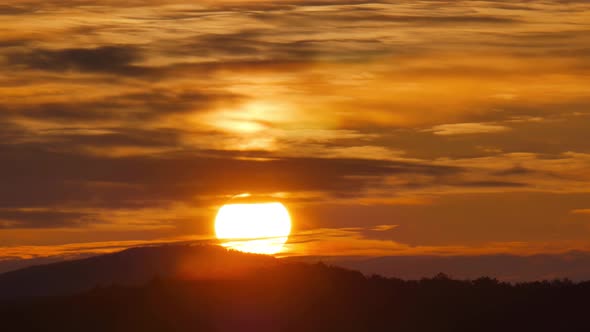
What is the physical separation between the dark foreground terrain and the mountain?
3506cm

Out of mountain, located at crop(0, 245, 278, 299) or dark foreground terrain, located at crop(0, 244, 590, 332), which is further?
mountain, located at crop(0, 245, 278, 299)

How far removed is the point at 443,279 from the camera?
235ft

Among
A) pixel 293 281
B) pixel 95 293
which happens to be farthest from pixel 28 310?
pixel 293 281

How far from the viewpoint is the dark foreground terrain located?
6247 cm

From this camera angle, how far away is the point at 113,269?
123 meters

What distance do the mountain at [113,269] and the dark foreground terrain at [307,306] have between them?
3506 cm

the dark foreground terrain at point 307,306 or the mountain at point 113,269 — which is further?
the mountain at point 113,269

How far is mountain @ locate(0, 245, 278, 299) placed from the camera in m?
112

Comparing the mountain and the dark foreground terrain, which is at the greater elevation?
the mountain

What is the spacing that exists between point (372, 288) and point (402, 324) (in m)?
6.03

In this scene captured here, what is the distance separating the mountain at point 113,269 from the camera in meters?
112

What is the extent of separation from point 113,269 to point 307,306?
6008cm

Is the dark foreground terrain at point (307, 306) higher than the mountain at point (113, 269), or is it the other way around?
the mountain at point (113, 269)

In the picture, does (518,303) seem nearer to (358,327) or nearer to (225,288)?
(358,327)
